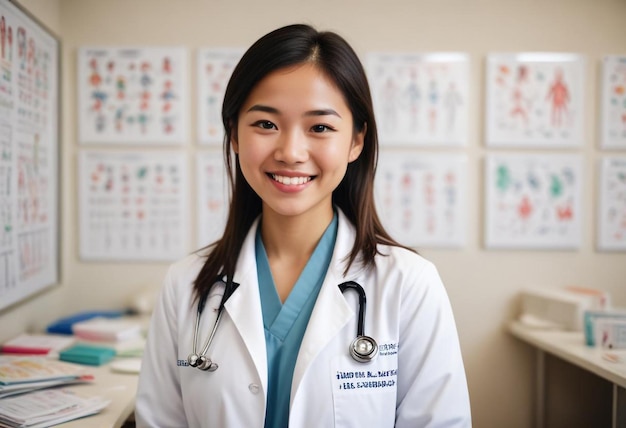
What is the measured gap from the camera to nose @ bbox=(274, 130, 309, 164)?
3.49ft

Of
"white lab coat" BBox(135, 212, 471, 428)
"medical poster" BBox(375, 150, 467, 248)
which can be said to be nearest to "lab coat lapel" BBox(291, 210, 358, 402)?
"white lab coat" BBox(135, 212, 471, 428)

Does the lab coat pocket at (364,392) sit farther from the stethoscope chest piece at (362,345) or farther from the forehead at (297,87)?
the forehead at (297,87)

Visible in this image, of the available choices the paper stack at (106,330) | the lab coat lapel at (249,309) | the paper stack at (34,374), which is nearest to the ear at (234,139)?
the lab coat lapel at (249,309)

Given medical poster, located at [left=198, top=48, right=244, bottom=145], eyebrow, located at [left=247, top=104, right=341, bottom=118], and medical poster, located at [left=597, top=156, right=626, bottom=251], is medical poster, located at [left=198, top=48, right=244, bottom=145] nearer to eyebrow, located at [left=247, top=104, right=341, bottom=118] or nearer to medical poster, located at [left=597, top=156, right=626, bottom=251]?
eyebrow, located at [left=247, top=104, right=341, bottom=118]

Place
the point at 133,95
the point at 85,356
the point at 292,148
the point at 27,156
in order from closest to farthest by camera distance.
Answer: the point at 292,148 < the point at 85,356 < the point at 27,156 < the point at 133,95

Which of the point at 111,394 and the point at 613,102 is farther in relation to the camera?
the point at 613,102

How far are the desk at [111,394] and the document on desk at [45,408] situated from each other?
0.02 meters

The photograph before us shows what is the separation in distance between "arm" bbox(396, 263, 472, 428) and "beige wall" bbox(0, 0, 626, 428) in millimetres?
1515

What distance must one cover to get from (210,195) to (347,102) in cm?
154

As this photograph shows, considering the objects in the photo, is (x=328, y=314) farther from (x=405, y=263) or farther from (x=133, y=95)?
(x=133, y=95)

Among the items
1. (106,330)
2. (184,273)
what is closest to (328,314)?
(184,273)

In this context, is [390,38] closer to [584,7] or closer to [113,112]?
[584,7]

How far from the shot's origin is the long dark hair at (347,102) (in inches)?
42.9

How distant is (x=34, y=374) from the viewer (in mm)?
1574
